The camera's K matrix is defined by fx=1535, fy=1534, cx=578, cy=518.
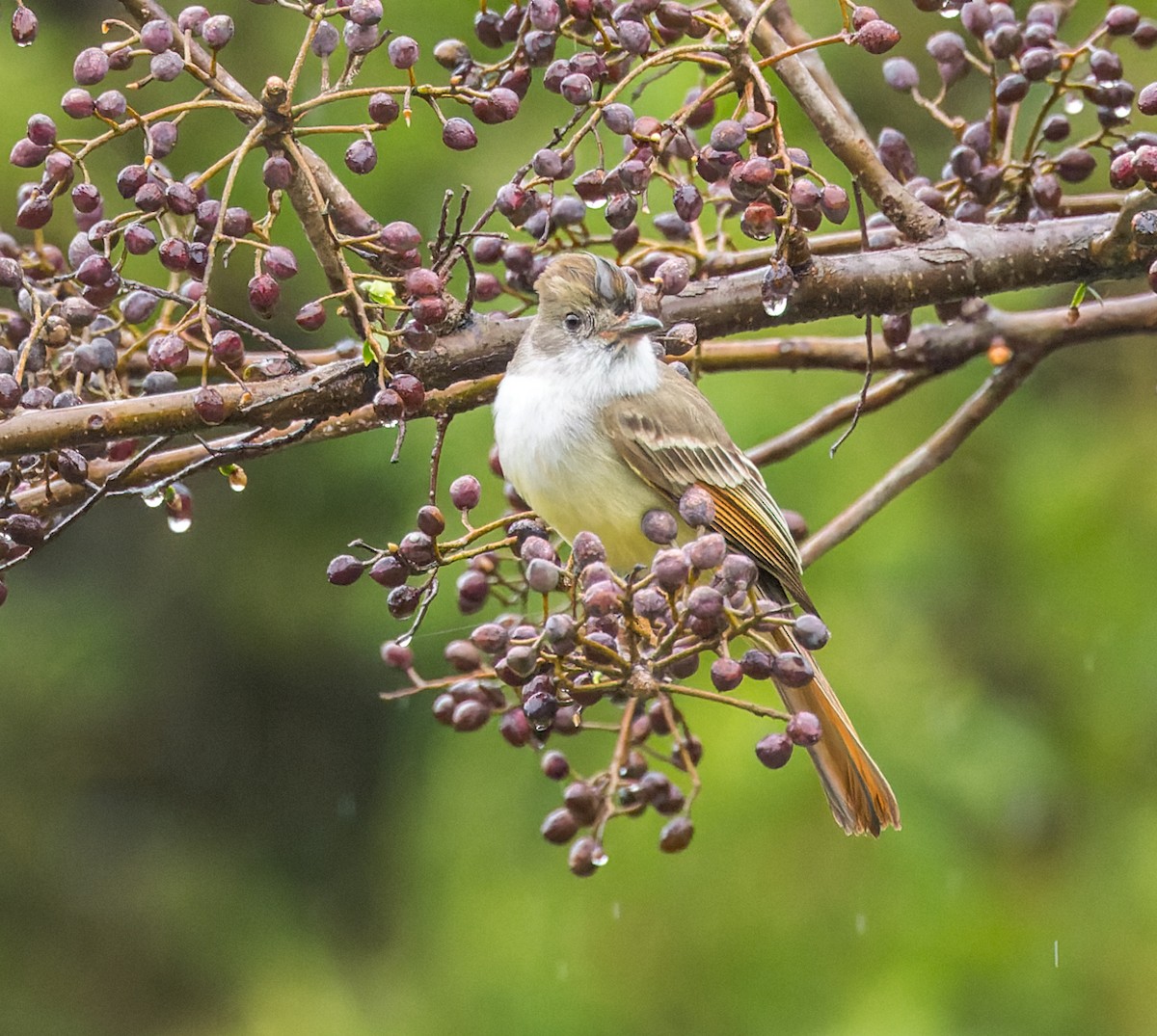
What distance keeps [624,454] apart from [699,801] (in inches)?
76.5

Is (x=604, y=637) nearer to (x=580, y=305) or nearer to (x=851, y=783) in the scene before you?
(x=851, y=783)

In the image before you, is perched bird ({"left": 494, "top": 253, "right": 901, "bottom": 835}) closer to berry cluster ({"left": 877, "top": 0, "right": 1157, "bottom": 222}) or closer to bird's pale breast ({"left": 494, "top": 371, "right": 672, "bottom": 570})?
bird's pale breast ({"left": 494, "top": 371, "right": 672, "bottom": 570})

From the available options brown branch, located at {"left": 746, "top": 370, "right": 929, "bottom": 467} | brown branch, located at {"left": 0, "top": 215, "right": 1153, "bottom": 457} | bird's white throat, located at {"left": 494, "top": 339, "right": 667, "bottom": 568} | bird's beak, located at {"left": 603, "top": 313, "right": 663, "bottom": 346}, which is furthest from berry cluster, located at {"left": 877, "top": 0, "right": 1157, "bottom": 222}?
bird's white throat, located at {"left": 494, "top": 339, "right": 667, "bottom": 568}

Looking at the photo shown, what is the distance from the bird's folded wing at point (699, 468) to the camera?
105 inches

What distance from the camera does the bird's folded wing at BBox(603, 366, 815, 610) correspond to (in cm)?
266

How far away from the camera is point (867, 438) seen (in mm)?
4664

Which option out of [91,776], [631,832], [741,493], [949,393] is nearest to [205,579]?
[91,776]

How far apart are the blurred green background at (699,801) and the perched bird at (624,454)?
1.52m

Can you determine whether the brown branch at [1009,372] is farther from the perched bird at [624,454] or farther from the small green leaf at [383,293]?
the small green leaf at [383,293]

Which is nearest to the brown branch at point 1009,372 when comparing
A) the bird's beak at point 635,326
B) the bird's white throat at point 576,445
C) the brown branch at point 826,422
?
the brown branch at point 826,422

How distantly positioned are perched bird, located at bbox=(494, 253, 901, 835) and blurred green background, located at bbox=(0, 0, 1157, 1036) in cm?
152

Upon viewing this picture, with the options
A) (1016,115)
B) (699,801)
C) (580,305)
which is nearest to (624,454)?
(580,305)

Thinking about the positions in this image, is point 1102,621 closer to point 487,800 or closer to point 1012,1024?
point 1012,1024

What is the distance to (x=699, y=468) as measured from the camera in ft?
8.95
